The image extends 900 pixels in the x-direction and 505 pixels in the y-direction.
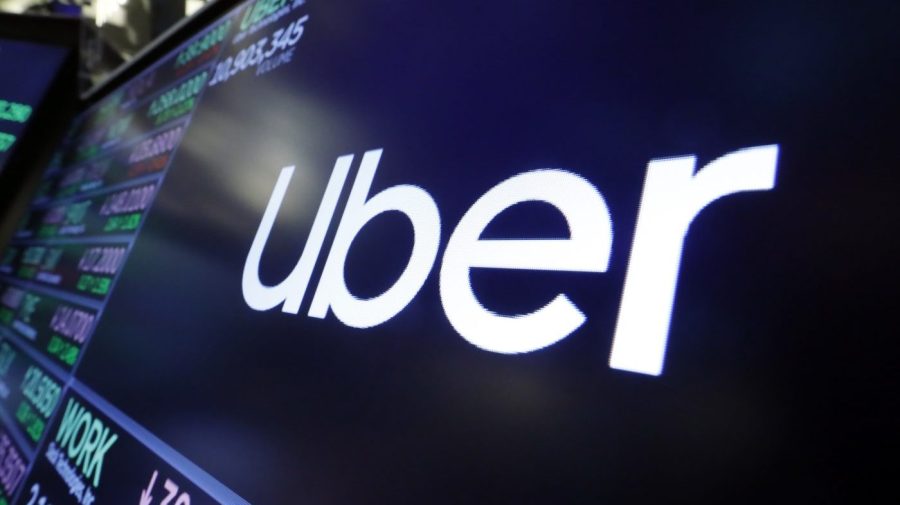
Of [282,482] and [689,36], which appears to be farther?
[282,482]

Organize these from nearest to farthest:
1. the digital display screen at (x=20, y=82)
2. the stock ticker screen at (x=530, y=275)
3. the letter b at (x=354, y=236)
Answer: the stock ticker screen at (x=530, y=275) < the letter b at (x=354, y=236) < the digital display screen at (x=20, y=82)

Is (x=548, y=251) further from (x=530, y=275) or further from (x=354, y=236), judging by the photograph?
(x=354, y=236)

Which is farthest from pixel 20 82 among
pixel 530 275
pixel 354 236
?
pixel 530 275

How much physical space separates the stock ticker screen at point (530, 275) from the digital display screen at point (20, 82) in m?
1.41

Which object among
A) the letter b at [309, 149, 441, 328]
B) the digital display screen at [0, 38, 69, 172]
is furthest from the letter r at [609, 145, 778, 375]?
the digital display screen at [0, 38, 69, 172]

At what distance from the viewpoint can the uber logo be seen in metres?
0.38

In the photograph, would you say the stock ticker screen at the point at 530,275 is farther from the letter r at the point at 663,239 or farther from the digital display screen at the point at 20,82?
the digital display screen at the point at 20,82

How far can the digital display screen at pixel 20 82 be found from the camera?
192 centimetres

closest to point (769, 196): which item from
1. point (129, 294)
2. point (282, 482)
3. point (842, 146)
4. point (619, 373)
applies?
point (842, 146)

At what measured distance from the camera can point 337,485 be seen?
0.53 meters

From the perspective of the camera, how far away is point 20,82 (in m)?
1.97

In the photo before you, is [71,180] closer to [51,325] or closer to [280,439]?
[51,325]

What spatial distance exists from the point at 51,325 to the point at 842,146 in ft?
5.65

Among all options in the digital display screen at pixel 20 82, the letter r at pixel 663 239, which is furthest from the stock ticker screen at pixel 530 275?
the digital display screen at pixel 20 82
